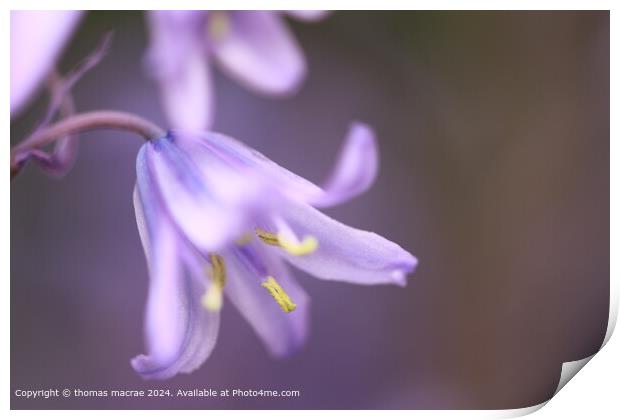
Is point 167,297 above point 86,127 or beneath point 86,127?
beneath

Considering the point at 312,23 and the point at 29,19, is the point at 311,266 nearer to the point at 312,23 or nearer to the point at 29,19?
the point at 312,23

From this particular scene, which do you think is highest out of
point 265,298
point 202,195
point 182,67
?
point 182,67

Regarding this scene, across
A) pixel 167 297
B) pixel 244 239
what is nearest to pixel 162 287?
pixel 167 297

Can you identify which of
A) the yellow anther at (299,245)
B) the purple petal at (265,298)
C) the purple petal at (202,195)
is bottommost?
the purple petal at (265,298)

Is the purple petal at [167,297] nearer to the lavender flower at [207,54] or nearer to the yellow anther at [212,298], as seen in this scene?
the yellow anther at [212,298]

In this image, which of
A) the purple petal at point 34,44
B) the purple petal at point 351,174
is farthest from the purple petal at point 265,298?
the purple petal at point 34,44

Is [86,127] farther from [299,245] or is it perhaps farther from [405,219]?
[405,219]

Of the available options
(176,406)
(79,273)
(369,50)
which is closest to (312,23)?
(369,50)
